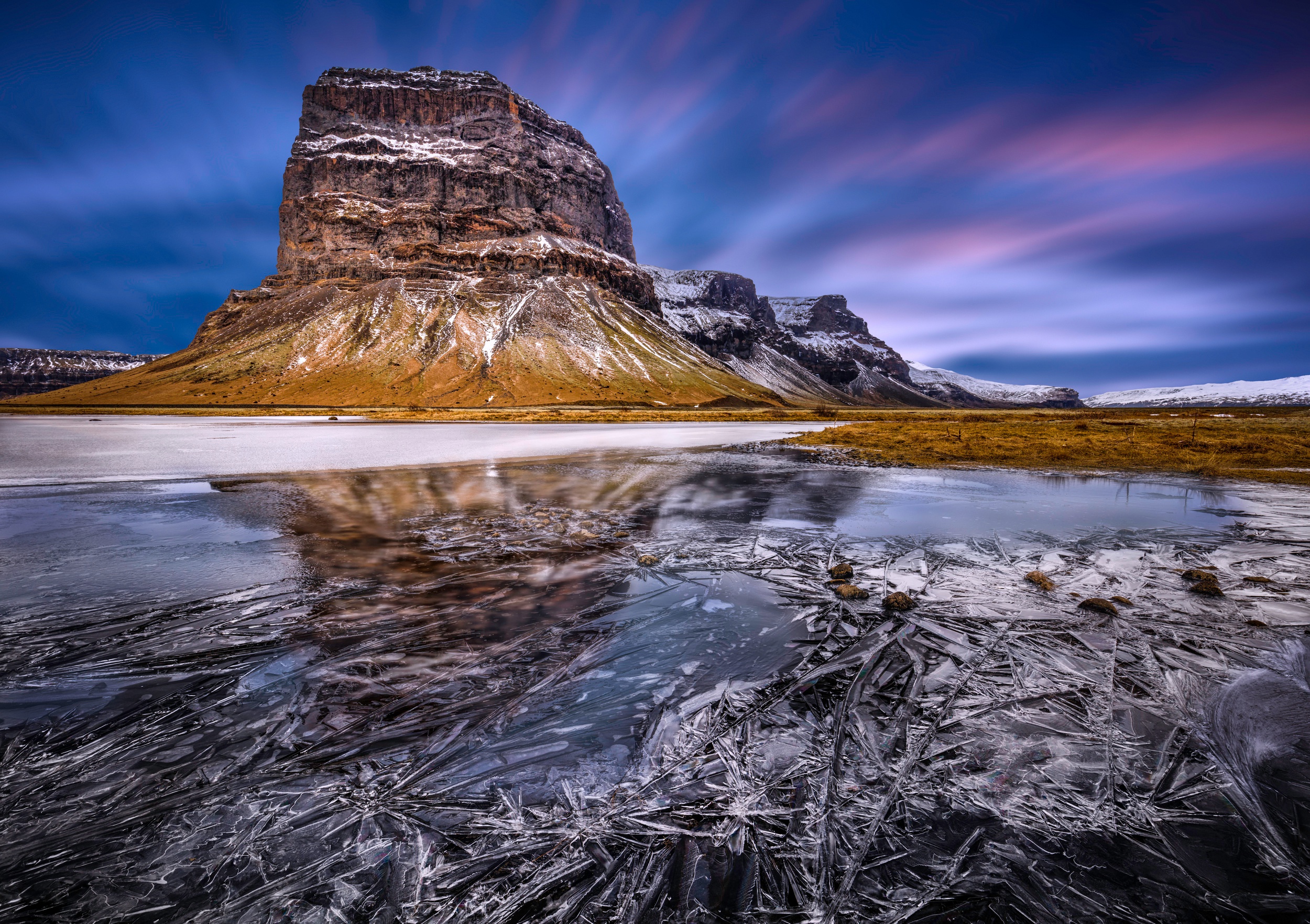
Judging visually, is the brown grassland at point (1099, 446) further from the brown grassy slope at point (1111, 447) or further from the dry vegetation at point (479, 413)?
the dry vegetation at point (479, 413)

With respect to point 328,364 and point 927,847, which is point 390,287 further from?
point 927,847

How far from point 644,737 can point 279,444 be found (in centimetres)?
3990

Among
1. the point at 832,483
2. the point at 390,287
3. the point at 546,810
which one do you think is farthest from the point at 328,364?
the point at 546,810

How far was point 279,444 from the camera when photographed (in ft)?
115

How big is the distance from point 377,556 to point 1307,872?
1125cm

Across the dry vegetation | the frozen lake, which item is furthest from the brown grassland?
the dry vegetation

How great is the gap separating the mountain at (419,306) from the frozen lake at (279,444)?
67.9 m

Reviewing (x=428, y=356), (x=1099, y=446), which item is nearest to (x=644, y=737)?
(x=1099, y=446)

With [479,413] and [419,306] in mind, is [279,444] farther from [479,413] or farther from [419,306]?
[419,306]

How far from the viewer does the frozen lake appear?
21875 millimetres

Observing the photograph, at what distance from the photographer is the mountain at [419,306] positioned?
132m

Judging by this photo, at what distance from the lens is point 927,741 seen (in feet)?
14.8

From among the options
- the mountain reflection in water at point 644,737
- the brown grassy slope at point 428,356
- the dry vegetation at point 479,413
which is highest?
the brown grassy slope at point 428,356

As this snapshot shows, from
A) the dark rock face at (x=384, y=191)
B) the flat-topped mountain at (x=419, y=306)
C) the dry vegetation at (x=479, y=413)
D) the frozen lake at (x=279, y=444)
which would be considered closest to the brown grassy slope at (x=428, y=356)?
the flat-topped mountain at (x=419, y=306)
